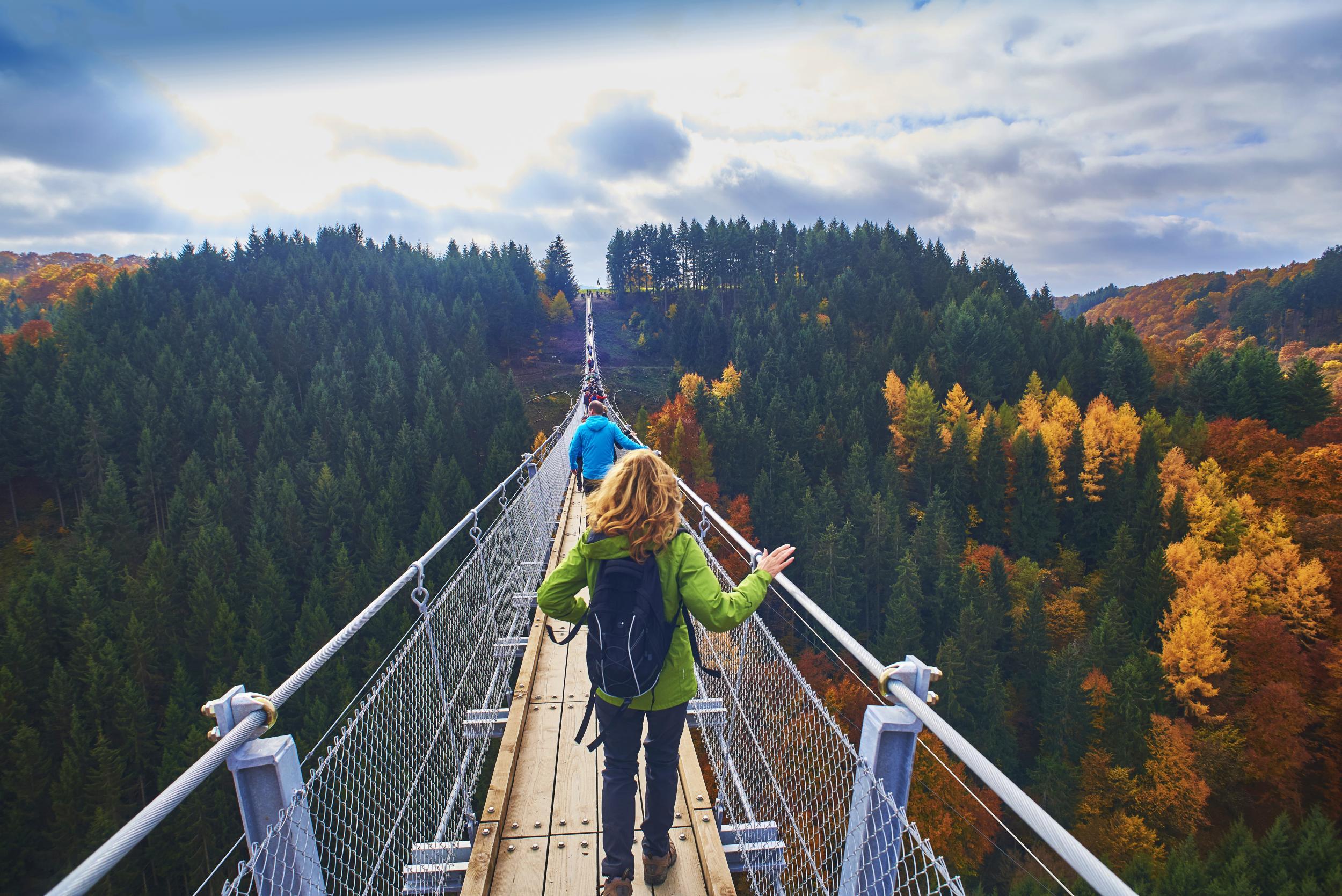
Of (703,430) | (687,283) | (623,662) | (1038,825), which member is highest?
(687,283)

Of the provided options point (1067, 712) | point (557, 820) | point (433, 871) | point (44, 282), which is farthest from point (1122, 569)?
point (44, 282)

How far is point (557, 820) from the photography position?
2896mm

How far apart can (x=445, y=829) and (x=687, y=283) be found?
8617 cm

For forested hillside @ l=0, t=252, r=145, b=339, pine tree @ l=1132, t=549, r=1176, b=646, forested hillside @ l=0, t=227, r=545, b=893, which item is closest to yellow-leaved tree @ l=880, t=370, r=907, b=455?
pine tree @ l=1132, t=549, r=1176, b=646

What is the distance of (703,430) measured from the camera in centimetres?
4869

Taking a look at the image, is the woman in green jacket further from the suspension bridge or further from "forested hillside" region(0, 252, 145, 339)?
Answer: "forested hillside" region(0, 252, 145, 339)

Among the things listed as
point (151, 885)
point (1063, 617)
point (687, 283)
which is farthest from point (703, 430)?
point (687, 283)

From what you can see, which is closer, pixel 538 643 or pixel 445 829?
pixel 445 829

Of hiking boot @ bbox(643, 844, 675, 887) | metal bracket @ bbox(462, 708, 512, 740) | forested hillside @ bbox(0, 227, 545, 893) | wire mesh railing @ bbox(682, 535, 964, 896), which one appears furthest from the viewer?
forested hillside @ bbox(0, 227, 545, 893)

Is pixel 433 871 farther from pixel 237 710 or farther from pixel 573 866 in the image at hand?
pixel 237 710

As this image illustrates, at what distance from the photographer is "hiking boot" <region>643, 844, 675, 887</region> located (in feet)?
8.13

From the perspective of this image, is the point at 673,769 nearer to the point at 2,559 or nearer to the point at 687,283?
the point at 2,559

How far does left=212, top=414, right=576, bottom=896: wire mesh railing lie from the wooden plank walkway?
6.8 inches

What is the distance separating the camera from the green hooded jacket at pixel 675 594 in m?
2.07
